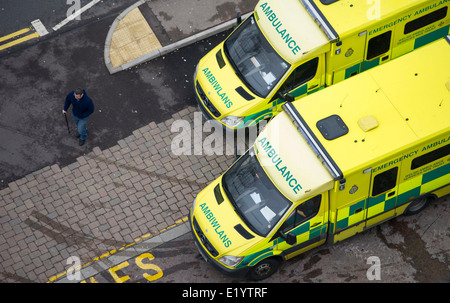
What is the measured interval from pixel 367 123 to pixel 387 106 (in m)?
0.57

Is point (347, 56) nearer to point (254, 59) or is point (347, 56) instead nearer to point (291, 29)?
point (291, 29)

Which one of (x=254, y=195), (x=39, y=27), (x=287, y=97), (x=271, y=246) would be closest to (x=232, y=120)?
(x=287, y=97)

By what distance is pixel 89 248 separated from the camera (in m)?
14.1

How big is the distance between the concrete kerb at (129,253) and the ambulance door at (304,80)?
327cm

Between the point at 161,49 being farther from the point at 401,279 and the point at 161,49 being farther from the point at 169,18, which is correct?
the point at 401,279

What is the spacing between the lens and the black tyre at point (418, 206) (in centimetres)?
1367

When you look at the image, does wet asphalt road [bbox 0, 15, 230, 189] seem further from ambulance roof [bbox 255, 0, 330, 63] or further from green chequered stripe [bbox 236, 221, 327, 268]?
green chequered stripe [bbox 236, 221, 327, 268]

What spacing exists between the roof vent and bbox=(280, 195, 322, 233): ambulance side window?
1423 mm

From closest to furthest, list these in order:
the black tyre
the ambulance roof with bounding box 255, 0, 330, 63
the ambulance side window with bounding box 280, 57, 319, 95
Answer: the black tyre → the ambulance roof with bounding box 255, 0, 330, 63 → the ambulance side window with bounding box 280, 57, 319, 95

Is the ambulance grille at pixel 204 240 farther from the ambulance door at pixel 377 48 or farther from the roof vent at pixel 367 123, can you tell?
the ambulance door at pixel 377 48

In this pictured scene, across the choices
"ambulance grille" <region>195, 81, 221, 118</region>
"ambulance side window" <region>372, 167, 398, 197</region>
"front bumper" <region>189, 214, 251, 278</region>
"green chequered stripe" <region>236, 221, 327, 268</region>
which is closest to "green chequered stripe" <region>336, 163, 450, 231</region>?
"ambulance side window" <region>372, 167, 398, 197</region>

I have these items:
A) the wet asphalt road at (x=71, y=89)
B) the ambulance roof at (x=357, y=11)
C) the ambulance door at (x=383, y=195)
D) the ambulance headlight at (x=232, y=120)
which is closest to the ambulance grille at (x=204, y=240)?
the ambulance headlight at (x=232, y=120)

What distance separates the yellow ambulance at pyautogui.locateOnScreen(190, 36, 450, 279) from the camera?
12227 mm

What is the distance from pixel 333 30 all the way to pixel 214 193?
397 cm
